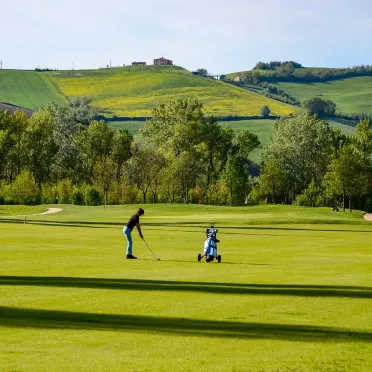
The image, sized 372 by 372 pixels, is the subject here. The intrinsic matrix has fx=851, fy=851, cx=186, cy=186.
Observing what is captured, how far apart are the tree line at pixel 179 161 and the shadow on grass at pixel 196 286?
293 ft

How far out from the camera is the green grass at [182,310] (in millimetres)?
14203

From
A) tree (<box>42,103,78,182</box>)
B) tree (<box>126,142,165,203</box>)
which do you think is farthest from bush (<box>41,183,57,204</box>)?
tree (<box>42,103,78,182</box>)

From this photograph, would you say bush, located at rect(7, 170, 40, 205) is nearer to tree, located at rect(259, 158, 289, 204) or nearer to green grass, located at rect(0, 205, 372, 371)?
tree, located at rect(259, 158, 289, 204)

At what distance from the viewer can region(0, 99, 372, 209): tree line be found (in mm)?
122438

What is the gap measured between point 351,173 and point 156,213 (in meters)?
29.4

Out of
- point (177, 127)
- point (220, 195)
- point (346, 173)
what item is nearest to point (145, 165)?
point (177, 127)

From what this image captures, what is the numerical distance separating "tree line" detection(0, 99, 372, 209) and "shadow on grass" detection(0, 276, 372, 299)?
293ft

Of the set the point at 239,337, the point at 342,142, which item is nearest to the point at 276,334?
the point at 239,337

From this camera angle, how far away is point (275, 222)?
7162 cm

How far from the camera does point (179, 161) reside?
121 meters

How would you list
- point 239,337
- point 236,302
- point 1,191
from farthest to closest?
point 1,191 → point 236,302 → point 239,337

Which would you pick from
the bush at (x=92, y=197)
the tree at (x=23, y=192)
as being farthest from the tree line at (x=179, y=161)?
the tree at (x=23, y=192)

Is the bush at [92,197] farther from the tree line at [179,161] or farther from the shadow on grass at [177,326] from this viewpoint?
the shadow on grass at [177,326]

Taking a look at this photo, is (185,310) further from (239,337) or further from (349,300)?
(349,300)
